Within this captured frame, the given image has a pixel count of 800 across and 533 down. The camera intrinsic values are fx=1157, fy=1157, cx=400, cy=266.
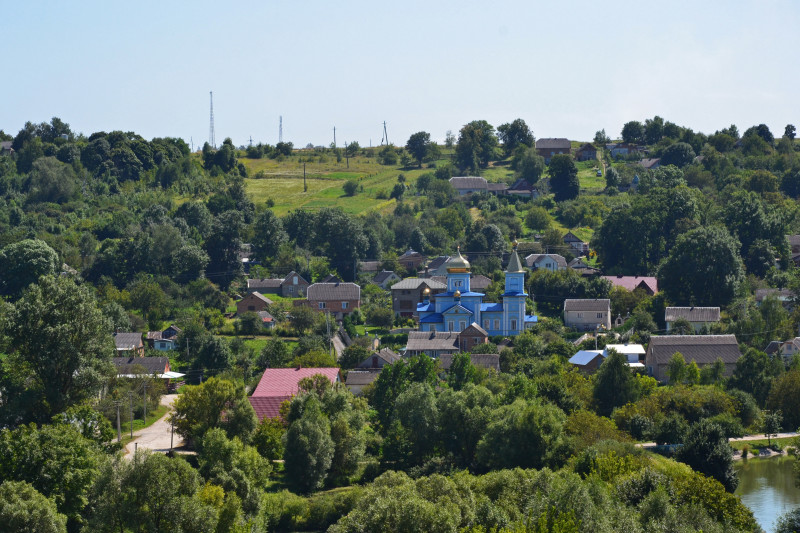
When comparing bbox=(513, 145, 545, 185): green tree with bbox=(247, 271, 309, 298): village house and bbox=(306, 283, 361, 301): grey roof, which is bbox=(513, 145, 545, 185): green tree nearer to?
bbox=(247, 271, 309, 298): village house

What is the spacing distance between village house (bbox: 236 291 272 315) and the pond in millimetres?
30306

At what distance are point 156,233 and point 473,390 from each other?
1305 inches

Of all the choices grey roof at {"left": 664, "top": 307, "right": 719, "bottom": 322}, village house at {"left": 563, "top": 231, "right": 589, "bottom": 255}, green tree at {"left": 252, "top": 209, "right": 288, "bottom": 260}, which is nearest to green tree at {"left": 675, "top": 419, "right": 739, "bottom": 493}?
grey roof at {"left": 664, "top": 307, "right": 719, "bottom": 322}

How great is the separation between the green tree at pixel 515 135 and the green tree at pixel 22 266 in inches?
2033

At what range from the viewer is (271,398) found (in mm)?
45750

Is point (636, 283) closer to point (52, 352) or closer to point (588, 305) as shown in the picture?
point (588, 305)

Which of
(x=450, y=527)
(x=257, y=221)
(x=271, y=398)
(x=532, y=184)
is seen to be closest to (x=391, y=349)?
(x=271, y=398)

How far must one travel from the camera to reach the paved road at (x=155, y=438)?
135 feet

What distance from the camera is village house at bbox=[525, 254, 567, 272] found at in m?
71.2

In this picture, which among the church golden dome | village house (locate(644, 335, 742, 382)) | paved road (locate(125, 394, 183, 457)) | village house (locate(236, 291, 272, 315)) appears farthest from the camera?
village house (locate(236, 291, 272, 315))

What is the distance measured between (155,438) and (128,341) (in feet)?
46.9

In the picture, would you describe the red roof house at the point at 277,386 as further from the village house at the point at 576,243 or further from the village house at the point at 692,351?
the village house at the point at 576,243

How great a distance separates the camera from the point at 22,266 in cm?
6312

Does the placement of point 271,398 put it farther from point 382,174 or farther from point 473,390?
point 382,174
